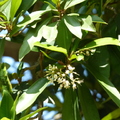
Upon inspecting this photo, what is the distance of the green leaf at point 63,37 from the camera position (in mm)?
934

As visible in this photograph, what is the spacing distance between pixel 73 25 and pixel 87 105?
0.32 meters

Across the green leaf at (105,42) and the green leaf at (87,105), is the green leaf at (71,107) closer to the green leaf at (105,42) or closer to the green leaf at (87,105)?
the green leaf at (87,105)

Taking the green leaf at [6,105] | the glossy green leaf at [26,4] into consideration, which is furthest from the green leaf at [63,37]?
the green leaf at [6,105]

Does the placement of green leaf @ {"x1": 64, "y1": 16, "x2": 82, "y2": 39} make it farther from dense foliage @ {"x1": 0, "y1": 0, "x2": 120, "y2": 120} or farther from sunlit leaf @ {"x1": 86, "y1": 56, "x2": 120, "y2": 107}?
sunlit leaf @ {"x1": 86, "y1": 56, "x2": 120, "y2": 107}

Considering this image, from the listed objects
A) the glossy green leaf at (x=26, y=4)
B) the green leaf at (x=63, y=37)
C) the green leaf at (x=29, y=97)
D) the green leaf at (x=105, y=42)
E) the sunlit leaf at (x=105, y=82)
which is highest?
the glossy green leaf at (x=26, y=4)

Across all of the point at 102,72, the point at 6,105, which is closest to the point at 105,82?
the point at 102,72

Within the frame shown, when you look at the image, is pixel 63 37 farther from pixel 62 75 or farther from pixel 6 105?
pixel 6 105

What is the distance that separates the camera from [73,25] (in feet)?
2.84

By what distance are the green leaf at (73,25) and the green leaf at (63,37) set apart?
0.14 ft

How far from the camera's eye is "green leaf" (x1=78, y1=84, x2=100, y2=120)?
3.43 feet

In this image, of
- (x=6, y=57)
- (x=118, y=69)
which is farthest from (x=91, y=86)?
(x=118, y=69)

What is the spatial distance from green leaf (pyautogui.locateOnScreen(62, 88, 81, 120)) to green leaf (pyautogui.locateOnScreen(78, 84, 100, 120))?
23mm

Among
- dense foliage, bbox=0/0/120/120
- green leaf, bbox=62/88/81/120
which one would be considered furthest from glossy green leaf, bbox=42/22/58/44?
green leaf, bbox=62/88/81/120

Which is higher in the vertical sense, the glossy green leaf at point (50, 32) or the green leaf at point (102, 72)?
the glossy green leaf at point (50, 32)
